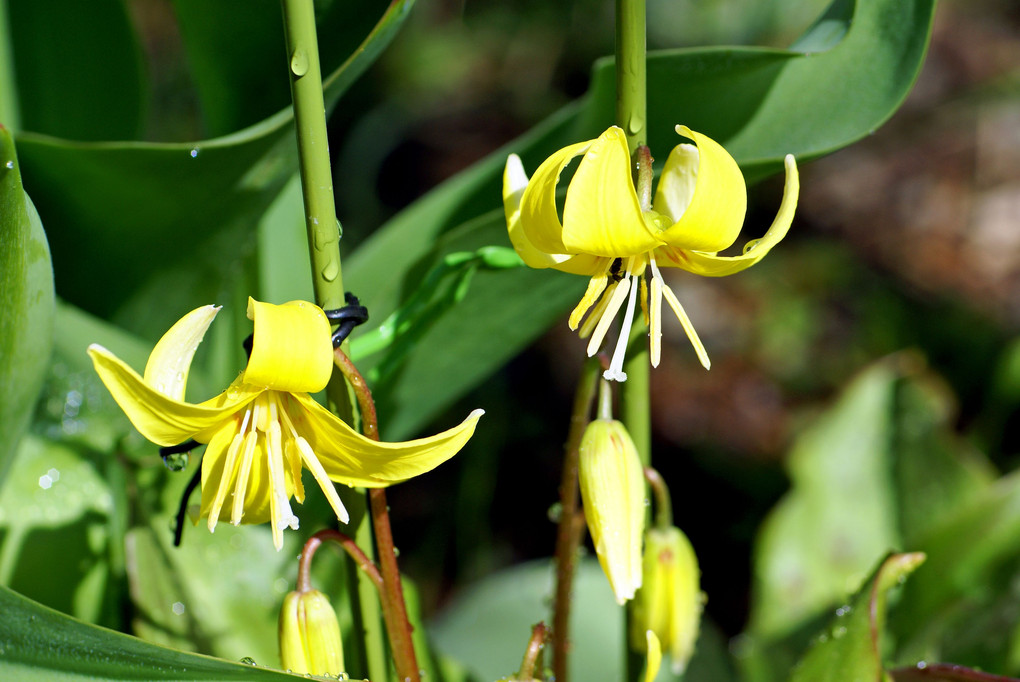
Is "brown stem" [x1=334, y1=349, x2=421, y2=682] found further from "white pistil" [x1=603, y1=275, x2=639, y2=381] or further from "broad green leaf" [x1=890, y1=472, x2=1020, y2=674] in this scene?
"broad green leaf" [x1=890, y1=472, x2=1020, y2=674]

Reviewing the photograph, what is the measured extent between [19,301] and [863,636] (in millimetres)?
524

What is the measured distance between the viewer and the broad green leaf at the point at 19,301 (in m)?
0.40

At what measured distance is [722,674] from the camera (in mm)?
920

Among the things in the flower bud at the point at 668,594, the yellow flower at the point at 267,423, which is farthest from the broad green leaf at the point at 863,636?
the yellow flower at the point at 267,423

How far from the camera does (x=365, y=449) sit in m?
0.37

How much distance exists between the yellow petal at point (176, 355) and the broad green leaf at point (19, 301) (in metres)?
0.12

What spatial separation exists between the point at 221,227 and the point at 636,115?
0.40 metres

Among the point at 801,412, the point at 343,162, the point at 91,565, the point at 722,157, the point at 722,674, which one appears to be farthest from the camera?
the point at 343,162

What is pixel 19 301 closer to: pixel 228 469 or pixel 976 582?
pixel 228 469

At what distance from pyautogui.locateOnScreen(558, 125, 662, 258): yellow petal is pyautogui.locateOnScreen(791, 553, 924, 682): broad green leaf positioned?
0.28 metres

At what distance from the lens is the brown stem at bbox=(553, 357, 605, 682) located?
0.46 m

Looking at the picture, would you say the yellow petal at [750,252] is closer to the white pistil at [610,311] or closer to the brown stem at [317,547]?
the white pistil at [610,311]

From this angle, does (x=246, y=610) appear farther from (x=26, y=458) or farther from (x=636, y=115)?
(x=636, y=115)

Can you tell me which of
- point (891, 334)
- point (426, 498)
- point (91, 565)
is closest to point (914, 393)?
point (91, 565)
